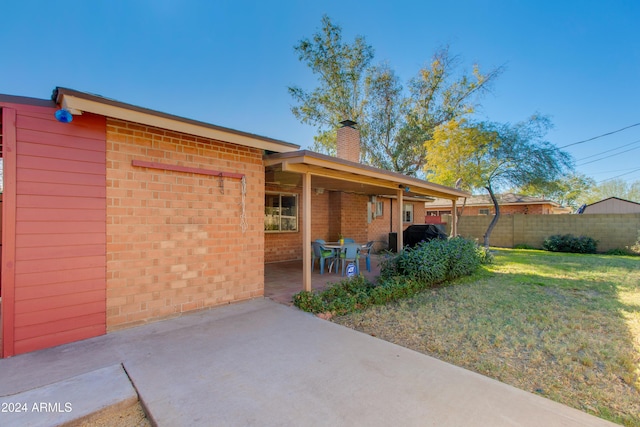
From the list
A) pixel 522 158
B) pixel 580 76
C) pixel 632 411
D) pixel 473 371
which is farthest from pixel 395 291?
pixel 580 76

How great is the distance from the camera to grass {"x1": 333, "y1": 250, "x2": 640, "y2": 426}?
2879mm

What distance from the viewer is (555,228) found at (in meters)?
15.2

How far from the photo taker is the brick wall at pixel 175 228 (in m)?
4.03

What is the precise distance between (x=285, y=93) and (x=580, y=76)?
15.7 m

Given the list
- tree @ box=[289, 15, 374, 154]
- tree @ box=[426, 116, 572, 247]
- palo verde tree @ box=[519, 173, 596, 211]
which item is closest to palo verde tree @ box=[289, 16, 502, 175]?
tree @ box=[289, 15, 374, 154]

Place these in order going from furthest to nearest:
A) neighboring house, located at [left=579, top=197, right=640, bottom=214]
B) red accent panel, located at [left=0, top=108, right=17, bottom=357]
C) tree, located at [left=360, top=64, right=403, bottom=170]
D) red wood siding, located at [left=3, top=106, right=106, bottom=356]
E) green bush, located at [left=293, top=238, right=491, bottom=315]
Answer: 1. neighboring house, located at [left=579, top=197, right=640, bottom=214]
2. tree, located at [left=360, top=64, right=403, bottom=170]
3. green bush, located at [left=293, top=238, right=491, bottom=315]
4. red wood siding, located at [left=3, top=106, right=106, bottom=356]
5. red accent panel, located at [left=0, top=108, right=17, bottom=357]

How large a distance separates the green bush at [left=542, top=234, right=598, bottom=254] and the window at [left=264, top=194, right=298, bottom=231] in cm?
1325

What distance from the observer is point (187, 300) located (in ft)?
15.3

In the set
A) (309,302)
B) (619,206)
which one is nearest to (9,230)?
(309,302)

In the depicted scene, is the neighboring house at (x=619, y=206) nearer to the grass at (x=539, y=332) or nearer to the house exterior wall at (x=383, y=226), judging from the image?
the house exterior wall at (x=383, y=226)

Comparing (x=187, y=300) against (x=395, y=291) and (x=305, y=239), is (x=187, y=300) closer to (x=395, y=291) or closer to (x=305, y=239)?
(x=305, y=239)

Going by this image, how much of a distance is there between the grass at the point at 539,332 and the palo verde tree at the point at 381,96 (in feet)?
42.5

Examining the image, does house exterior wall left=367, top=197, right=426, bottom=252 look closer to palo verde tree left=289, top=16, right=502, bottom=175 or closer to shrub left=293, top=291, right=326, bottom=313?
palo verde tree left=289, top=16, right=502, bottom=175

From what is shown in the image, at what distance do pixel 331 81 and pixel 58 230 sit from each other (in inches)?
707
